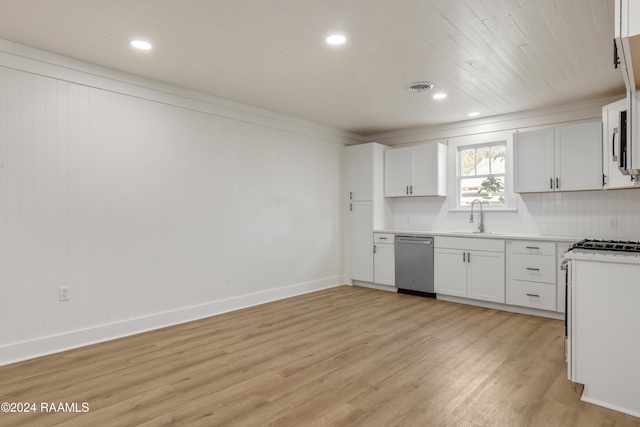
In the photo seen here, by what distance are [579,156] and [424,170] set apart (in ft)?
6.53

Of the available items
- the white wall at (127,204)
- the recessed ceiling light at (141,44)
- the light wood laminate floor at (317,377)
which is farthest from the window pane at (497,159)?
the recessed ceiling light at (141,44)

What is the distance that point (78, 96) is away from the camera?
338 cm

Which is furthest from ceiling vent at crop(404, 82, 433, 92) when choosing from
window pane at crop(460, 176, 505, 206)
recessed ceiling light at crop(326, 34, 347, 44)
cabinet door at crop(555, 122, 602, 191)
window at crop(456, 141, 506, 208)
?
window pane at crop(460, 176, 505, 206)

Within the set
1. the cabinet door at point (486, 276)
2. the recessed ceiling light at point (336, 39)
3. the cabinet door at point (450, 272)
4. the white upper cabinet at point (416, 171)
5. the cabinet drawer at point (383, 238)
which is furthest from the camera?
the cabinet drawer at point (383, 238)

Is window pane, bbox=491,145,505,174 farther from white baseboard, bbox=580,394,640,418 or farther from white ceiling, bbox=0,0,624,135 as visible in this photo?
white baseboard, bbox=580,394,640,418

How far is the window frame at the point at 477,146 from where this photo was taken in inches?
203

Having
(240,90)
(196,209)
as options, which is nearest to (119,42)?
(240,90)

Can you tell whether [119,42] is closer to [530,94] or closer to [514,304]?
[530,94]

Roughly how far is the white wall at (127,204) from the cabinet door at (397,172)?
62.4 inches

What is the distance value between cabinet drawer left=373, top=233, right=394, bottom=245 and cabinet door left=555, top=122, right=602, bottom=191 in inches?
89.9

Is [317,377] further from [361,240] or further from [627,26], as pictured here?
[361,240]

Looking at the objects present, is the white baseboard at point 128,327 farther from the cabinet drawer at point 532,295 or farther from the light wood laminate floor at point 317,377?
the cabinet drawer at point 532,295

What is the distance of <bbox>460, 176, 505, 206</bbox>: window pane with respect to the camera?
5.30 m

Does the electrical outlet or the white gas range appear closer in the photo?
the white gas range
